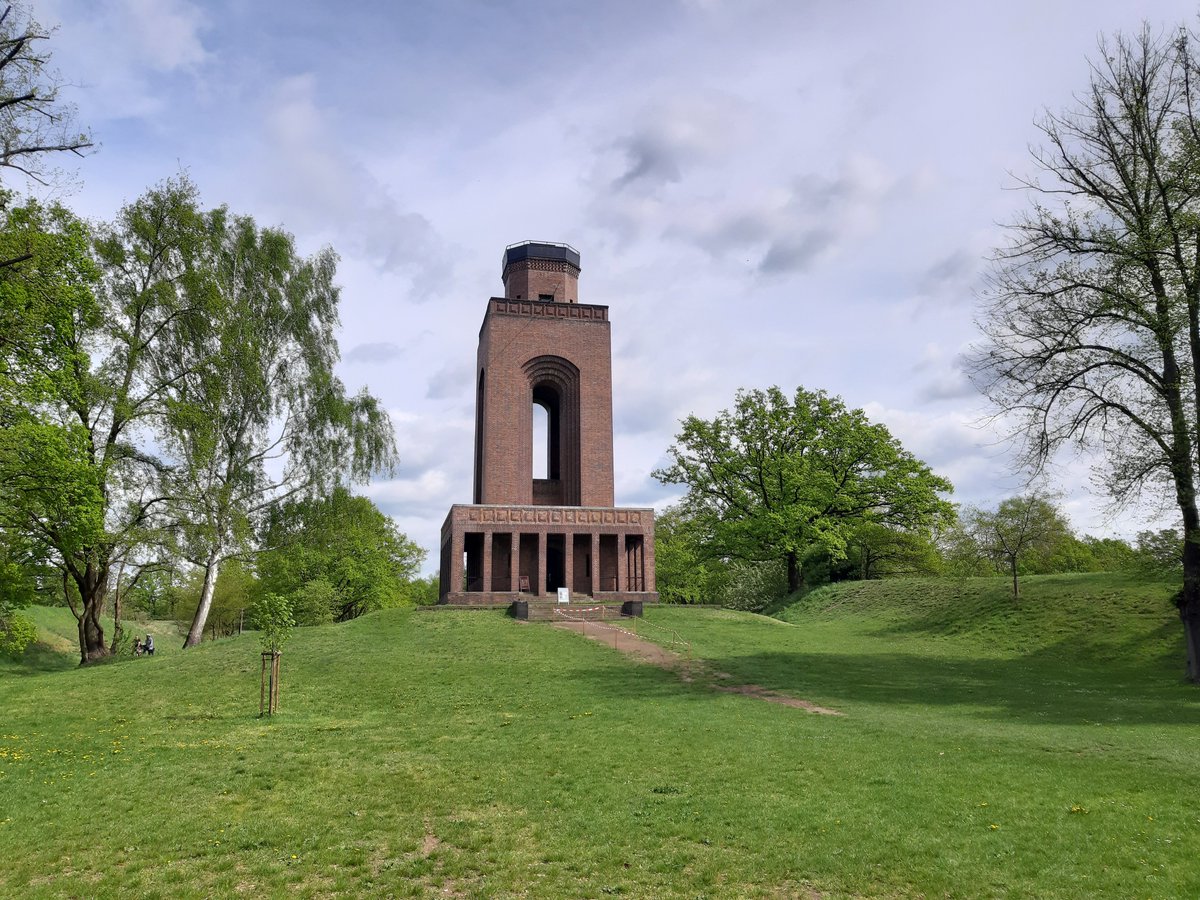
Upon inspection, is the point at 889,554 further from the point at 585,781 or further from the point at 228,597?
the point at 228,597

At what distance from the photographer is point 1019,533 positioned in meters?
35.7

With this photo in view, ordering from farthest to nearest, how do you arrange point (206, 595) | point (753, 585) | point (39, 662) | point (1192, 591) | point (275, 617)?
point (753, 585)
point (39, 662)
point (206, 595)
point (1192, 591)
point (275, 617)

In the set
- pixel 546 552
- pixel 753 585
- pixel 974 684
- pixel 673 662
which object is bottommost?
pixel 974 684

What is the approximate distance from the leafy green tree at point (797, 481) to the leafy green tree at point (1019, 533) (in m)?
3.75

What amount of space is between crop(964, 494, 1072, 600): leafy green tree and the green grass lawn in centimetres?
1227

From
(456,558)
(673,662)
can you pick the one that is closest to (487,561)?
(456,558)

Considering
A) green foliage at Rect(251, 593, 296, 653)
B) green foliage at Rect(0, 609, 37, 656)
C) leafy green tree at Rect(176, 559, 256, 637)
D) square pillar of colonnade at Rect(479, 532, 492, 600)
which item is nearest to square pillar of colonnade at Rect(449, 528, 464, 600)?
square pillar of colonnade at Rect(479, 532, 492, 600)

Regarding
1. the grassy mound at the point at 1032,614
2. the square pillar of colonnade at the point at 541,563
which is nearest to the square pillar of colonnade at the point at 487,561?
the square pillar of colonnade at the point at 541,563

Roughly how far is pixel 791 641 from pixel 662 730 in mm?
15492

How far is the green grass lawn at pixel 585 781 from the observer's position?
773 cm

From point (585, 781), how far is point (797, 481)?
31.8m

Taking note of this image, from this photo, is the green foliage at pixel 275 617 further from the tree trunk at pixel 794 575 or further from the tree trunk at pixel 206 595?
the tree trunk at pixel 794 575

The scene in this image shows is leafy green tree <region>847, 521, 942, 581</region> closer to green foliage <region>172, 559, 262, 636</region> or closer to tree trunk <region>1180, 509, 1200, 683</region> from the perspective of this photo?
tree trunk <region>1180, 509, 1200, 683</region>

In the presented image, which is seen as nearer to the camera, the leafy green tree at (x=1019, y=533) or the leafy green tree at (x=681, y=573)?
the leafy green tree at (x=1019, y=533)
